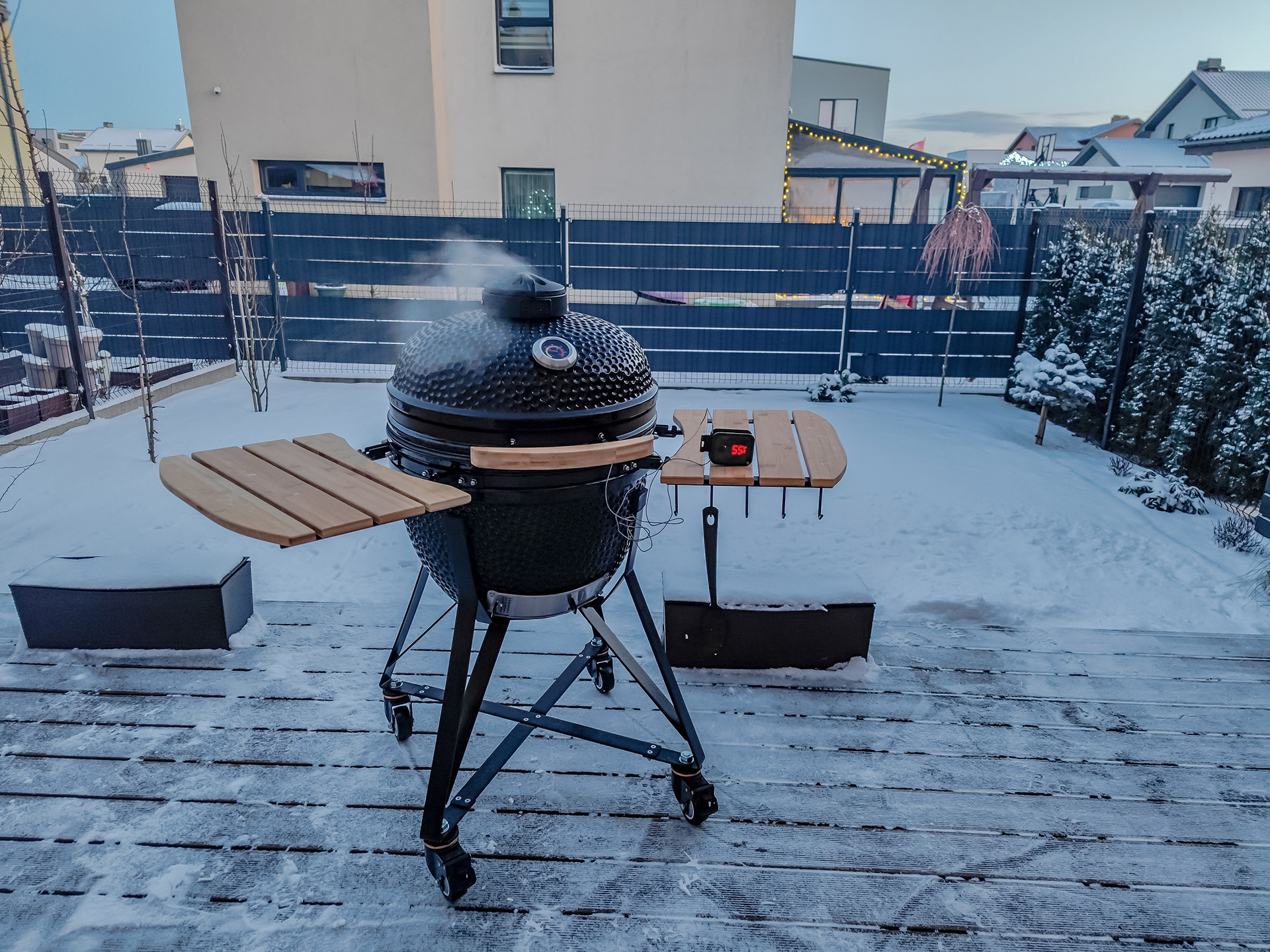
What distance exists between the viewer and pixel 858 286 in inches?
314

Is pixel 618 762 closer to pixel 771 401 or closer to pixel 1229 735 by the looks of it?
pixel 1229 735

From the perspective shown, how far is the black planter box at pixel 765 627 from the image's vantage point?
288cm

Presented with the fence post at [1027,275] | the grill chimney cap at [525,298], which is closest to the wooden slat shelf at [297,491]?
the grill chimney cap at [525,298]

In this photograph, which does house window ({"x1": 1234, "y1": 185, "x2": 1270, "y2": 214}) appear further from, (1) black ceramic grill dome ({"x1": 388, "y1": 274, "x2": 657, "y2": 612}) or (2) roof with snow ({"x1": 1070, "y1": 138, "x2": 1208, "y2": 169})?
(1) black ceramic grill dome ({"x1": 388, "y1": 274, "x2": 657, "y2": 612})

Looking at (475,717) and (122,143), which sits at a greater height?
(122,143)

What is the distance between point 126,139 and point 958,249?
1613 inches

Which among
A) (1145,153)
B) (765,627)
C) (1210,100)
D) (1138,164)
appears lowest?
(765,627)

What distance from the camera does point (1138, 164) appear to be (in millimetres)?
25359

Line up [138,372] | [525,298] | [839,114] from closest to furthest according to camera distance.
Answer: [525,298] < [138,372] < [839,114]

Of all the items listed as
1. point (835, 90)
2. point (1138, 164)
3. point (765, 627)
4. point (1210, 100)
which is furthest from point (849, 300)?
point (1210, 100)

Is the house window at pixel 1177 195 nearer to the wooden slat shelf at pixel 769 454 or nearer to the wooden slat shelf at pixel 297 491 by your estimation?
the wooden slat shelf at pixel 769 454

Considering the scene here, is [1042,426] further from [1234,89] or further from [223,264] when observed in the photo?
[1234,89]

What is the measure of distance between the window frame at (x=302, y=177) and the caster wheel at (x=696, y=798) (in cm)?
1037

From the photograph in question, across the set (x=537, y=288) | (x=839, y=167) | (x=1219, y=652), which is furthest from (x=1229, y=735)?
(x=839, y=167)
